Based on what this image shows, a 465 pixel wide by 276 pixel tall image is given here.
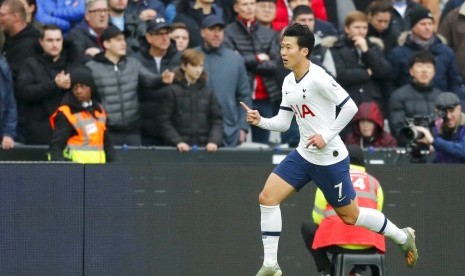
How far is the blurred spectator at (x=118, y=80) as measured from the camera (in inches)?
622

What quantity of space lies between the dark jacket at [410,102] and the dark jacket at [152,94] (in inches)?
102

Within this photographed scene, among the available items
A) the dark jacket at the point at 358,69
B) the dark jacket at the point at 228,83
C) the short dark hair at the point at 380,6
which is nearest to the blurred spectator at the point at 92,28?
the dark jacket at the point at 228,83

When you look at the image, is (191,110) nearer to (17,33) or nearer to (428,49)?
(17,33)

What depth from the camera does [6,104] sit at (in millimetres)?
15516

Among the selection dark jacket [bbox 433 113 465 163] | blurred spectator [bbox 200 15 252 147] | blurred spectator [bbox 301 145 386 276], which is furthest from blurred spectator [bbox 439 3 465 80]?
blurred spectator [bbox 301 145 386 276]

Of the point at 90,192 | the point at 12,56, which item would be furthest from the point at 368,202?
the point at 12,56

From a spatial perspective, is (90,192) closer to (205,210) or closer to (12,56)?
(205,210)

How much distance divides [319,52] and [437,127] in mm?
1954

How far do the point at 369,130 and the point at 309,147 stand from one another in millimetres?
3921

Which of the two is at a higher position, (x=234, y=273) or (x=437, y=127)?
(x=437, y=127)

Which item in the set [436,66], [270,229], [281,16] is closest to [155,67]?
[281,16]

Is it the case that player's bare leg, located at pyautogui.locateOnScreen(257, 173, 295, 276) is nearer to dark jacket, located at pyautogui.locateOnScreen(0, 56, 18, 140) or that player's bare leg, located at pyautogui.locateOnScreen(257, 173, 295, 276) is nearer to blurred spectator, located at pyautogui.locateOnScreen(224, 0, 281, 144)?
dark jacket, located at pyautogui.locateOnScreen(0, 56, 18, 140)

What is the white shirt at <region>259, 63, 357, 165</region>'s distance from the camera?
12375mm

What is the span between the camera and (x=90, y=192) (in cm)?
1436
